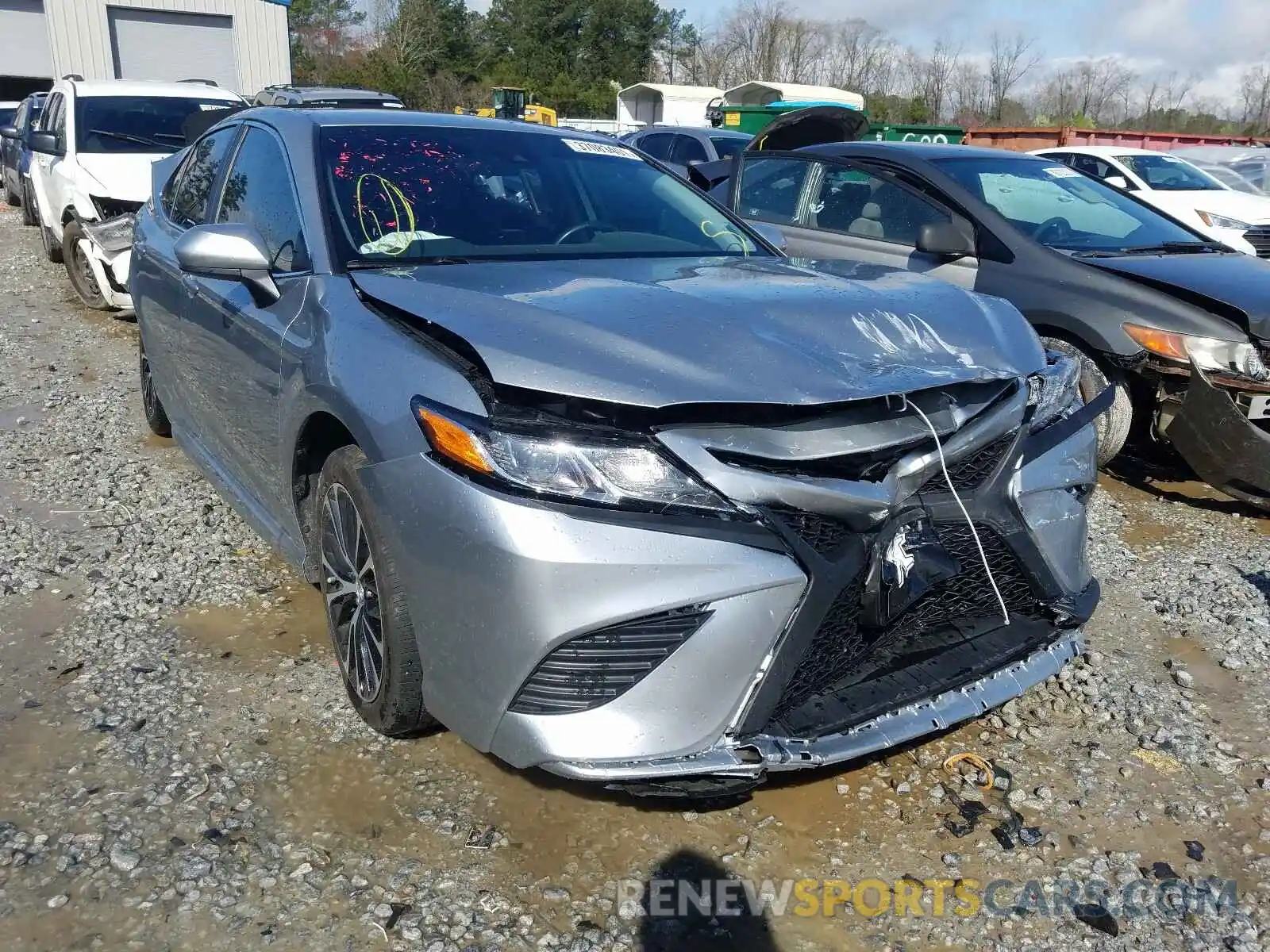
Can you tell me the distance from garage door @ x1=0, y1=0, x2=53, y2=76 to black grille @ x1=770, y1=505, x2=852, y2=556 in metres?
29.7

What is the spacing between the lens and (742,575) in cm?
205

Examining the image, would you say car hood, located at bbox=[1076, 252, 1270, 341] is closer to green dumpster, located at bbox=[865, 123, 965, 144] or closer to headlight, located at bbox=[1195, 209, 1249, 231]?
headlight, located at bbox=[1195, 209, 1249, 231]

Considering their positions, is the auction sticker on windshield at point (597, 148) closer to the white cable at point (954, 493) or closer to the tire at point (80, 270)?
the white cable at point (954, 493)

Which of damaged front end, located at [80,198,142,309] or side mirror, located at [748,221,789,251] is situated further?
damaged front end, located at [80,198,142,309]

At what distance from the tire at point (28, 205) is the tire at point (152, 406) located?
30.9ft

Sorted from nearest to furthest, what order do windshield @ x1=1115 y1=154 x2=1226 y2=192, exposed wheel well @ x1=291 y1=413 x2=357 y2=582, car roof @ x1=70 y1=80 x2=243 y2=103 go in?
exposed wheel well @ x1=291 y1=413 x2=357 y2=582 → car roof @ x1=70 y1=80 x2=243 y2=103 → windshield @ x1=1115 y1=154 x2=1226 y2=192

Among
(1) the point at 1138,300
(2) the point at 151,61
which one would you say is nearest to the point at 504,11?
(2) the point at 151,61

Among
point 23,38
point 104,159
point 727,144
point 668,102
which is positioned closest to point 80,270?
point 104,159

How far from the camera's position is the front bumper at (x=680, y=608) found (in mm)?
2049

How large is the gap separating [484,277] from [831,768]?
1627mm

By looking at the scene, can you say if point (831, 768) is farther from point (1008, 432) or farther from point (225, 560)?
point (225, 560)

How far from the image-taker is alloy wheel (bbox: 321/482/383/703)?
263 cm

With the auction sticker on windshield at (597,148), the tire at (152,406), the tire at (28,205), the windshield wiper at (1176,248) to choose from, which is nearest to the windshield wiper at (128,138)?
the tire at (152,406)

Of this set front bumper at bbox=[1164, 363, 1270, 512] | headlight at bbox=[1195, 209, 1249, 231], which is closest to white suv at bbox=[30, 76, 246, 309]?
front bumper at bbox=[1164, 363, 1270, 512]
